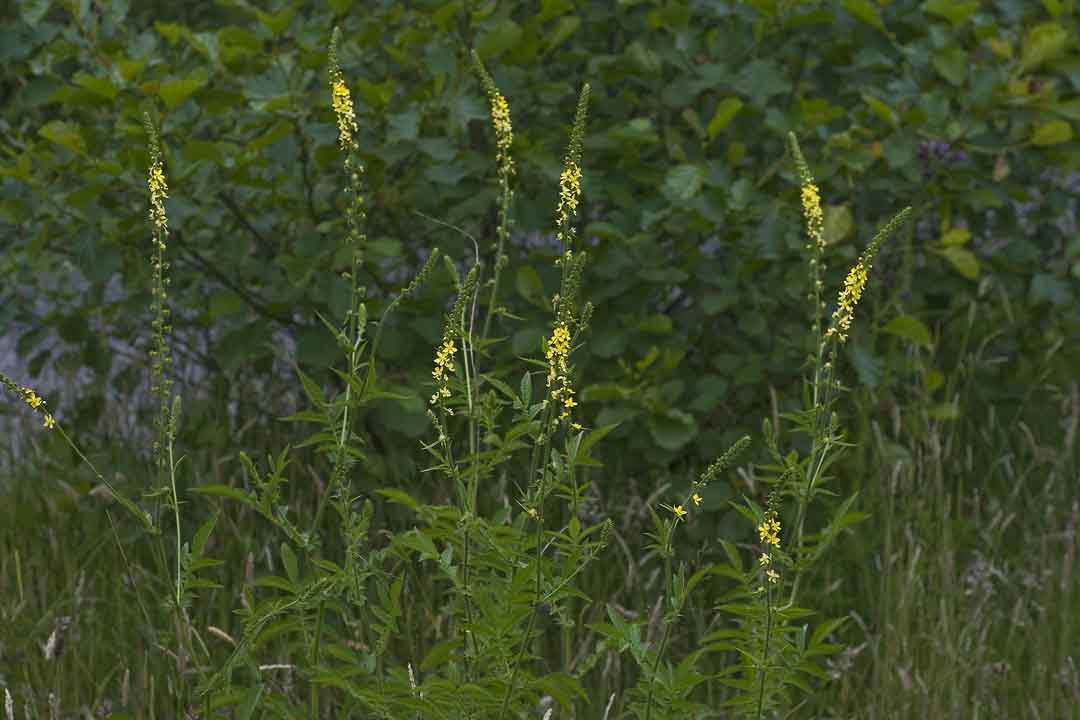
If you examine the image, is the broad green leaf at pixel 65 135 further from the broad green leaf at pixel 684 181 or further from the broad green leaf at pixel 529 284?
the broad green leaf at pixel 684 181

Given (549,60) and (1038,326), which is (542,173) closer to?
(549,60)

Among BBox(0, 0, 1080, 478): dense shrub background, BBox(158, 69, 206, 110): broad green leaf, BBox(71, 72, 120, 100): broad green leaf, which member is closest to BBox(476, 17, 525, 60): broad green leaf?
BBox(0, 0, 1080, 478): dense shrub background

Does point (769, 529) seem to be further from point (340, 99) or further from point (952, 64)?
point (952, 64)

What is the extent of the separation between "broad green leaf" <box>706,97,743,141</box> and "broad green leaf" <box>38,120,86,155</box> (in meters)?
1.35

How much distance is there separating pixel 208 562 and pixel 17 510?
77.3 inches

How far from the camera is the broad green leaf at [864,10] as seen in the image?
3240mm

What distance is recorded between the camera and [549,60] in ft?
11.7

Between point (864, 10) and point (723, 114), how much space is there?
0.45 meters

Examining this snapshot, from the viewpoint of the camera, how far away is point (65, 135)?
2994mm

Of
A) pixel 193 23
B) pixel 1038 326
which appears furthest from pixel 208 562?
pixel 193 23

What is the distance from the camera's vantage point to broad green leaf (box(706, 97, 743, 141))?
3086 millimetres

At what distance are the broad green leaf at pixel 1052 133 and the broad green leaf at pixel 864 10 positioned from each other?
462mm

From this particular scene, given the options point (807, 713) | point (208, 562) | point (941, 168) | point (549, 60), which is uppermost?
point (549, 60)

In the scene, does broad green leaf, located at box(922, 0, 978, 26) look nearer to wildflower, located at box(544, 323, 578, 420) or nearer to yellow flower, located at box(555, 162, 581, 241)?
yellow flower, located at box(555, 162, 581, 241)
